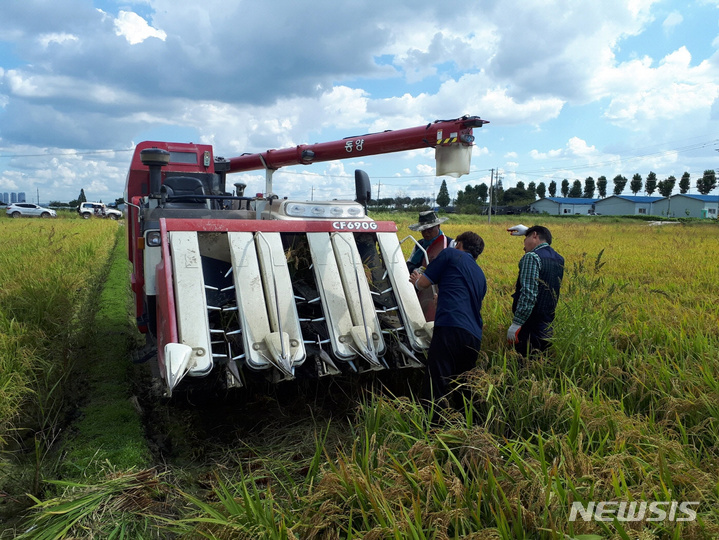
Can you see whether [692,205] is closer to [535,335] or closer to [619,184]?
[619,184]

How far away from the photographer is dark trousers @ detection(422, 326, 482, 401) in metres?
3.82

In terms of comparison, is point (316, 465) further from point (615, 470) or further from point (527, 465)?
point (615, 470)

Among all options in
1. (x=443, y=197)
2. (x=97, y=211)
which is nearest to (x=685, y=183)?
(x=443, y=197)

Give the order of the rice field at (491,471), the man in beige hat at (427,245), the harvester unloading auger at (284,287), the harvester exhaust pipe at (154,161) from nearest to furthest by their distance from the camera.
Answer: the rice field at (491,471)
the harvester unloading auger at (284,287)
the harvester exhaust pipe at (154,161)
the man in beige hat at (427,245)

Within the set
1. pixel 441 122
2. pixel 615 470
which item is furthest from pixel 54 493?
pixel 441 122

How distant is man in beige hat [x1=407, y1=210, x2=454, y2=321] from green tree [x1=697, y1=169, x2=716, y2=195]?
305ft

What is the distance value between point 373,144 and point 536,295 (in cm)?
239

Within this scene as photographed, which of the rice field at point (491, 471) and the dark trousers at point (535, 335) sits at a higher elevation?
the dark trousers at point (535, 335)

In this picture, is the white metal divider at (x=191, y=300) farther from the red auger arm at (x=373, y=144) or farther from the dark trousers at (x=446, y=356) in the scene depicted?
the red auger arm at (x=373, y=144)

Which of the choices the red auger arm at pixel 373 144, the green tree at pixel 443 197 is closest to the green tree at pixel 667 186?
the green tree at pixel 443 197

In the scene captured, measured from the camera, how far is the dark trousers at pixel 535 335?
4430mm

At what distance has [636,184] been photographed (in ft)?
302

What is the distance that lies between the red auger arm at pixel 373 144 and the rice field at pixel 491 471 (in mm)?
1884

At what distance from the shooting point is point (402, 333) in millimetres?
4434
